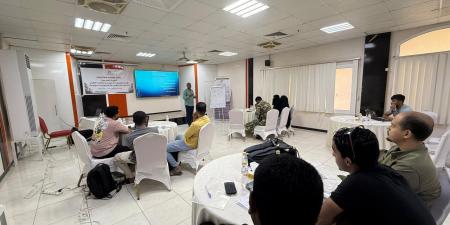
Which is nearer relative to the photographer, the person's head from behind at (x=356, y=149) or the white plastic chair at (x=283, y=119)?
the person's head from behind at (x=356, y=149)

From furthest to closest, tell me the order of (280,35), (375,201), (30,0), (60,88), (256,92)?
(256,92) → (60,88) → (280,35) → (30,0) → (375,201)

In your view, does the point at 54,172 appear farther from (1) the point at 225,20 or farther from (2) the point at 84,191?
(1) the point at 225,20

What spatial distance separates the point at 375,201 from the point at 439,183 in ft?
2.32

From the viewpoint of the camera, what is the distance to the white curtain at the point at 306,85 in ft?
18.9

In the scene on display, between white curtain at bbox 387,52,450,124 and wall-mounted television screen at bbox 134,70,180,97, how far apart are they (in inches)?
307

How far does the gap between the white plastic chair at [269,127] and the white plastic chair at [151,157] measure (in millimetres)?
2855

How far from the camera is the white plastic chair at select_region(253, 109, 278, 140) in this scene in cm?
477

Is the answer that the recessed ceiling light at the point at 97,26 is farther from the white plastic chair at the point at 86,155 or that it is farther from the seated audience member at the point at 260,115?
the seated audience member at the point at 260,115

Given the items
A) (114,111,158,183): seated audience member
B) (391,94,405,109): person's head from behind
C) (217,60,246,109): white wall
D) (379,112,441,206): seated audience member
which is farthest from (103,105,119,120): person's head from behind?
(217,60,246,109): white wall

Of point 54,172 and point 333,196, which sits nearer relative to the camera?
point 333,196

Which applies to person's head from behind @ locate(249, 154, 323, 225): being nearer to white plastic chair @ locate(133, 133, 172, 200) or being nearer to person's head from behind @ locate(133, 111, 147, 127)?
white plastic chair @ locate(133, 133, 172, 200)

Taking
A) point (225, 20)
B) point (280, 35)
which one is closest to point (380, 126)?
point (280, 35)

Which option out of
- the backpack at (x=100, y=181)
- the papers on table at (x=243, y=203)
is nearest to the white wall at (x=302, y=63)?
the papers on table at (x=243, y=203)

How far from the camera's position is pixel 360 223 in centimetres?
79
